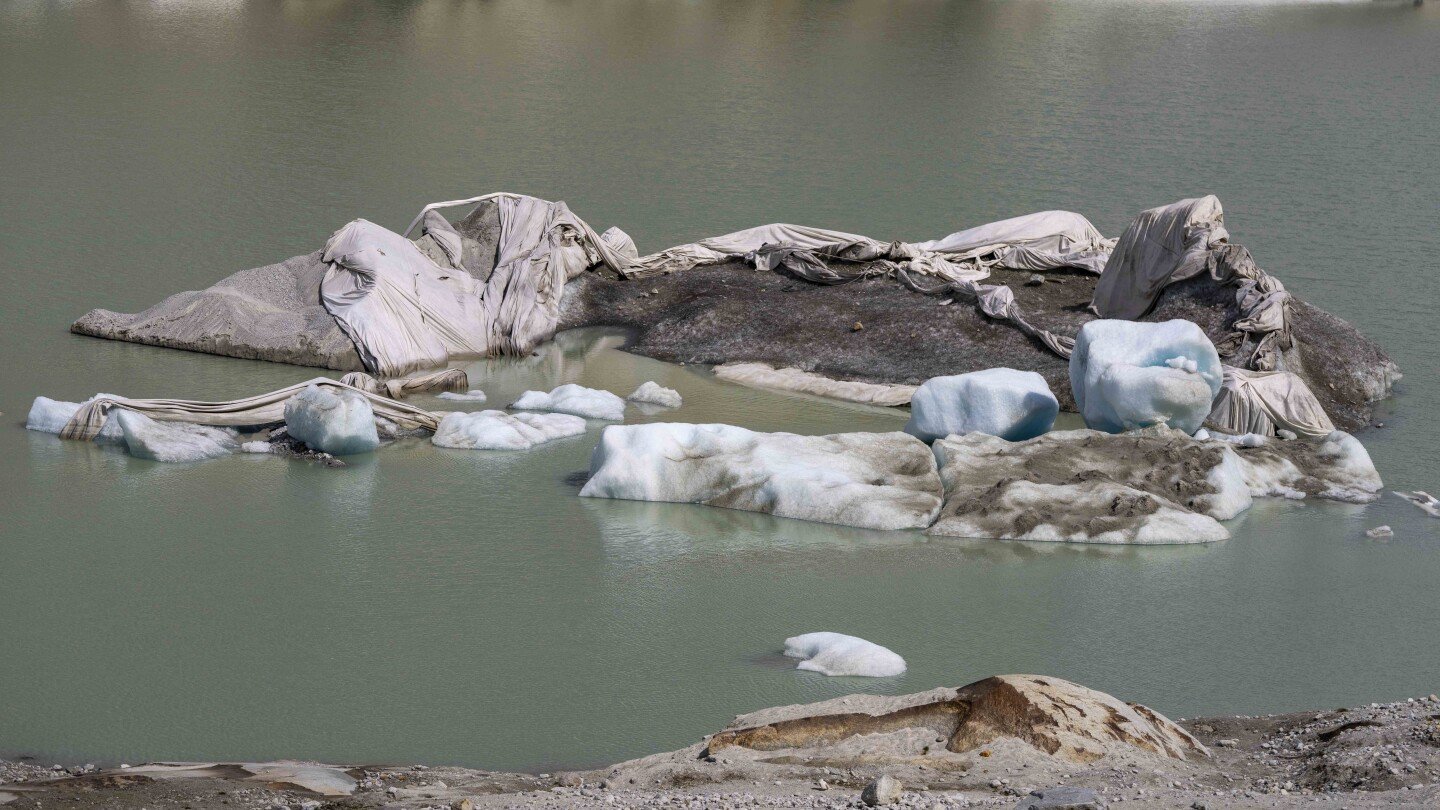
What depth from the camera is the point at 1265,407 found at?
30.1 ft

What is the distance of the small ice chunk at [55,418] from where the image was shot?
879 cm

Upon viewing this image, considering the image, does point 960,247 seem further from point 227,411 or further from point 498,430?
point 227,411

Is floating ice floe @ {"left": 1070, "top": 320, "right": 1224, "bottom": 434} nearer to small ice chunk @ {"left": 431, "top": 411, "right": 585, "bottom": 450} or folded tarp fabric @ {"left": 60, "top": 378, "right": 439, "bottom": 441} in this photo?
small ice chunk @ {"left": 431, "top": 411, "right": 585, "bottom": 450}

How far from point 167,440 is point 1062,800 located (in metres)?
6.40

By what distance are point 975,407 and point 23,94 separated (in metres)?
16.2

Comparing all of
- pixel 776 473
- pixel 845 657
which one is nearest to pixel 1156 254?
pixel 776 473

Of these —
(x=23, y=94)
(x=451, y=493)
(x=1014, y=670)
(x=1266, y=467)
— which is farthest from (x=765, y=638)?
(x=23, y=94)

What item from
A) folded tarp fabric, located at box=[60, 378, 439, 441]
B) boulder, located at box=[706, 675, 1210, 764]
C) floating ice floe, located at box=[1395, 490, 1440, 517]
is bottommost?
boulder, located at box=[706, 675, 1210, 764]

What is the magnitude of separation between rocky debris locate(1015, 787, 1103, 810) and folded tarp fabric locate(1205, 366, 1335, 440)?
5689 millimetres

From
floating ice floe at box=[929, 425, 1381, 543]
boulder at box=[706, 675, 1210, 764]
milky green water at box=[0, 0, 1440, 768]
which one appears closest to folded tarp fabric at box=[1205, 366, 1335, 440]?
floating ice floe at box=[929, 425, 1381, 543]

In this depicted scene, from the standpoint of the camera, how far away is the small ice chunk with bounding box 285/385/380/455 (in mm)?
8625

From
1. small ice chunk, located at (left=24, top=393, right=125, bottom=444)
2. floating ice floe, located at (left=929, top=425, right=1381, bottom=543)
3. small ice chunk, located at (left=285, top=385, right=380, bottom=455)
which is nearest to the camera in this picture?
floating ice floe, located at (left=929, top=425, right=1381, bottom=543)

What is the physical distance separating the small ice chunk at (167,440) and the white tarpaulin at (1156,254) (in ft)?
21.5

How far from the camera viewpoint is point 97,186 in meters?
15.3
